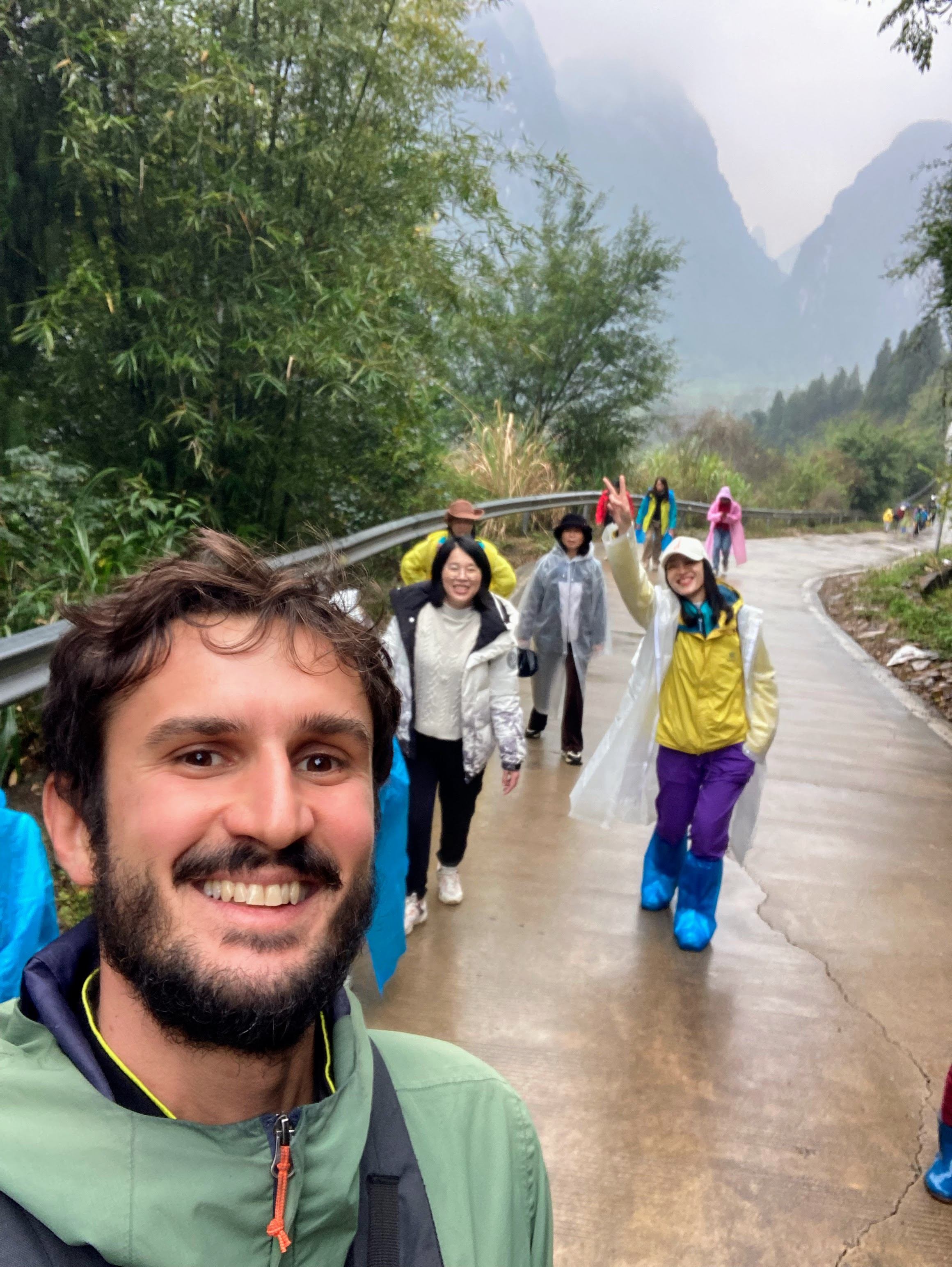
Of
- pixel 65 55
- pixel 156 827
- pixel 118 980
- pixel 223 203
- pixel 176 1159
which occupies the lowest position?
pixel 176 1159

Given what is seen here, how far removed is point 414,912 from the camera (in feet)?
13.0

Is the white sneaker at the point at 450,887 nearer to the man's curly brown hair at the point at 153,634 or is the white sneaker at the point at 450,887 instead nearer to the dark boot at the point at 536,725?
the dark boot at the point at 536,725

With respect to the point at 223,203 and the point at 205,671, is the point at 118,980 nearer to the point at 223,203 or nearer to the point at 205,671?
the point at 205,671

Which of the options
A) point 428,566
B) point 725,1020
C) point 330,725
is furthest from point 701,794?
point 330,725

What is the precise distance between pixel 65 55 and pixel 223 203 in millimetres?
1158

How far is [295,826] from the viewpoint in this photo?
1080 millimetres

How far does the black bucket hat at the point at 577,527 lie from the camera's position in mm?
6086

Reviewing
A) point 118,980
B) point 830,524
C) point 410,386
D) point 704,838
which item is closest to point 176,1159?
point 118,980

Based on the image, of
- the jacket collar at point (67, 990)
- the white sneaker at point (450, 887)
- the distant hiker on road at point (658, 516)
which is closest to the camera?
the jacket collar at point (67, 990)

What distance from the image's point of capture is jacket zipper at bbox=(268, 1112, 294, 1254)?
3.15 ft

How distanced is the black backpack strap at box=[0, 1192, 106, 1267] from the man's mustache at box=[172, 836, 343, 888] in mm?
342

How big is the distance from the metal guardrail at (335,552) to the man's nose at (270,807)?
504 millimetres

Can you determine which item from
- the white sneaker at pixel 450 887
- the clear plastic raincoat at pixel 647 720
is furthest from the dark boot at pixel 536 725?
the white sneaker at pixel 450 887

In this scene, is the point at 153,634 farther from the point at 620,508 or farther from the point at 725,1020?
the point at 725,1020
